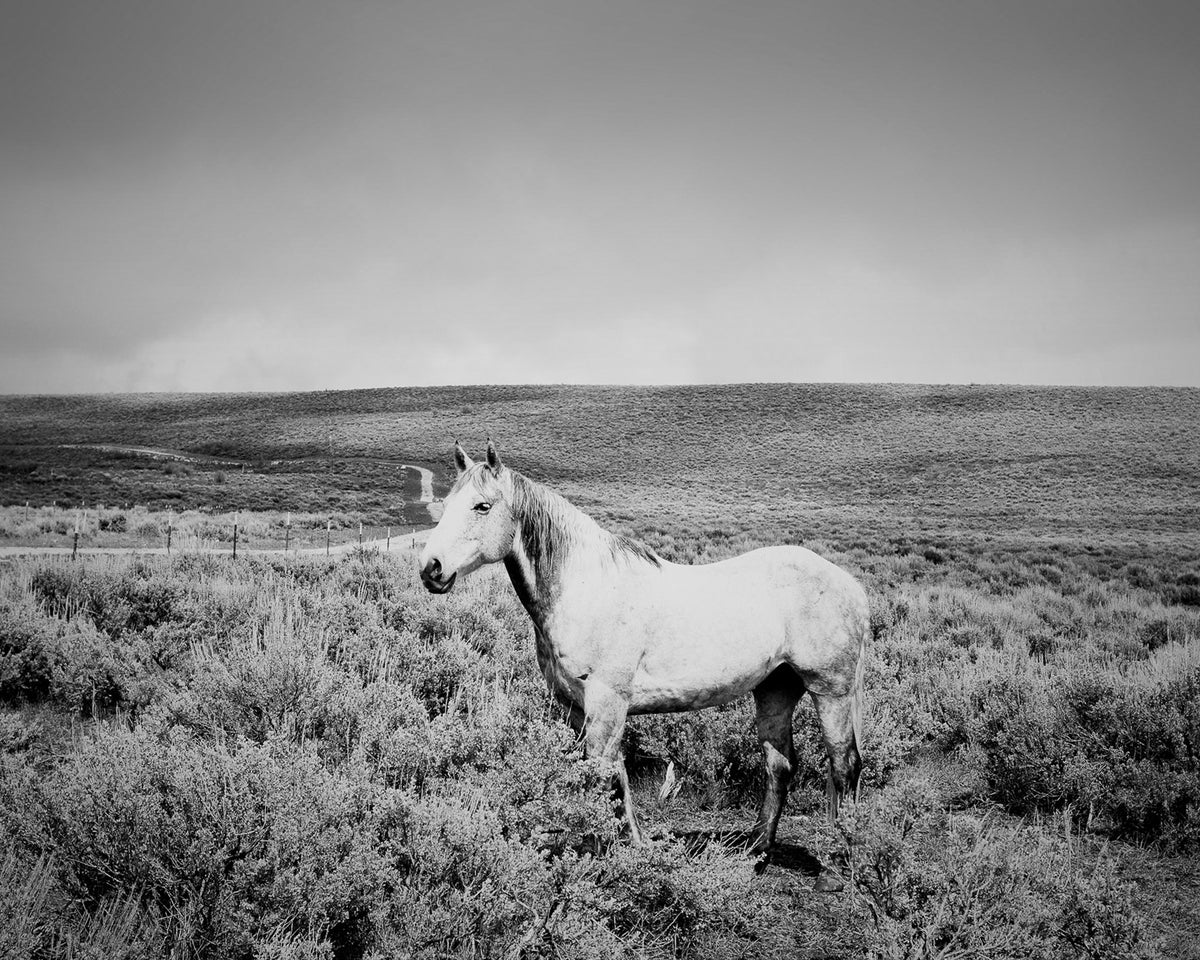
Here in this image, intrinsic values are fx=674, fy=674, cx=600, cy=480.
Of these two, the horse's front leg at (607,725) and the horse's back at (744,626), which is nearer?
the horse's front leg at (607,725)

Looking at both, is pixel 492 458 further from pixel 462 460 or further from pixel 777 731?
pixel 777 731

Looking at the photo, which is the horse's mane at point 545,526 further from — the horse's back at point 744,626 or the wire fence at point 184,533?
the wire fence at point 184,533

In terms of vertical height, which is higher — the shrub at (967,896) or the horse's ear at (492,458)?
the horse's ear at (492,458)

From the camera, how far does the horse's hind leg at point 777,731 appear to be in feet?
14.6

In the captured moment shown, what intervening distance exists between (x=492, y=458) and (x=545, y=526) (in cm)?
51

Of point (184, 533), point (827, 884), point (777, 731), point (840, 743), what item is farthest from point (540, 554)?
point (184, 533)

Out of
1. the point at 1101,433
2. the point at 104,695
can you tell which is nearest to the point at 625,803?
the point at 104,695

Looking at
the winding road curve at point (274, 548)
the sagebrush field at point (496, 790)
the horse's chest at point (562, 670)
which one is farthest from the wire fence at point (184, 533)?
the horse's chest at point (562, 670)

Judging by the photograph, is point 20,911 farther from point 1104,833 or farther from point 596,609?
point 1104,833

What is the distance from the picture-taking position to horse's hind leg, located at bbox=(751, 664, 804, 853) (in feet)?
14.6

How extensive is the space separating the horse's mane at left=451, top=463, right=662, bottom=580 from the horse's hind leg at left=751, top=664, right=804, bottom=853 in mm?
1398

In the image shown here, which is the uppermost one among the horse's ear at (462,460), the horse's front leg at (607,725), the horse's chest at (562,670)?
the horse's ear at (462,460)

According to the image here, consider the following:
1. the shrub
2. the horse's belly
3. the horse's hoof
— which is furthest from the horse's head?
the horse's hoof

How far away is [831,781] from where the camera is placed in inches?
175
